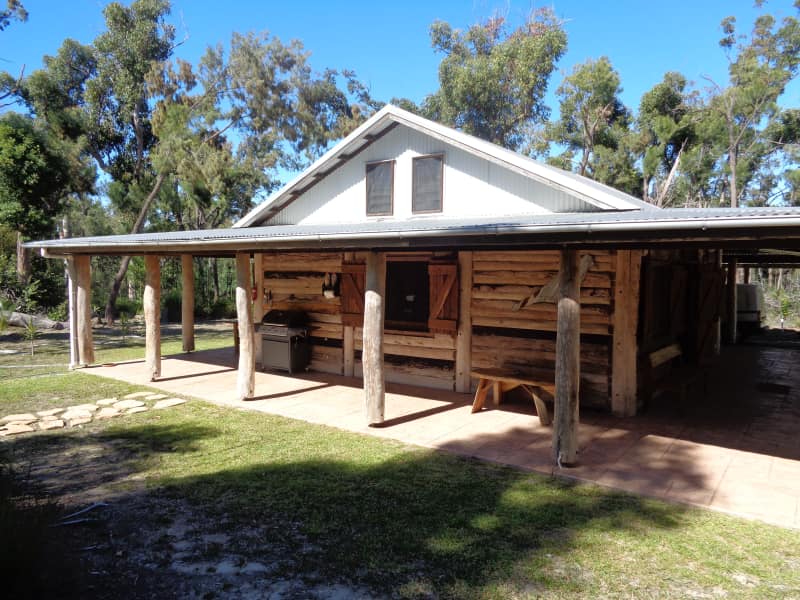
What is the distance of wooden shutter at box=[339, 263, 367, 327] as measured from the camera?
32.2ft

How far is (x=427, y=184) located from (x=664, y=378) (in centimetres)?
510

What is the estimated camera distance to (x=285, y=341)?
10336mm

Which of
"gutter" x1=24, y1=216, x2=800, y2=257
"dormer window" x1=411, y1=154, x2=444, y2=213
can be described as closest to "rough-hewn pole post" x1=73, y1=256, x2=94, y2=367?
"gutter" x1=24, y1=216, x2=800, y2=257

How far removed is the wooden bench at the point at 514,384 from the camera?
6.89 meters

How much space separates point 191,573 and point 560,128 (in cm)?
3005

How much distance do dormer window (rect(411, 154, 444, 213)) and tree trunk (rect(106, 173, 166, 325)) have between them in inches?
588

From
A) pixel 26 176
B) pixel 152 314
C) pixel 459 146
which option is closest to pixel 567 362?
pixel 459 146

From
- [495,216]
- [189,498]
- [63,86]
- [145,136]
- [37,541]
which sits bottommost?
[189,498]

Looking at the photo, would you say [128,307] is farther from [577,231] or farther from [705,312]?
[577,231]

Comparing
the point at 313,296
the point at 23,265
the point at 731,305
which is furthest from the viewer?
the point at 23,265

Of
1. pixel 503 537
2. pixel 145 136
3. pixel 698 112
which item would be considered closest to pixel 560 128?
pixel 698 112

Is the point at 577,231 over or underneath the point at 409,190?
underneath

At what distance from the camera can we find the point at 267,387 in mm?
9344

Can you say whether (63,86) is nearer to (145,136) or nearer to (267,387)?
(145,136)
